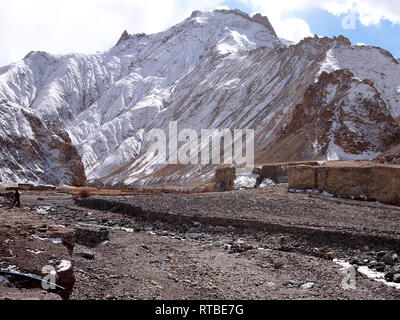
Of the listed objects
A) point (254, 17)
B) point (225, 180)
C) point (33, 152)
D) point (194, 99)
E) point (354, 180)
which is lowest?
point (225, 180)

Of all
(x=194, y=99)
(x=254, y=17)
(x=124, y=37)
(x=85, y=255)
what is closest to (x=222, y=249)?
(x=85, y=255)

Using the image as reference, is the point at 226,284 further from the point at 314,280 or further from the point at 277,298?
A: the point at 314,280

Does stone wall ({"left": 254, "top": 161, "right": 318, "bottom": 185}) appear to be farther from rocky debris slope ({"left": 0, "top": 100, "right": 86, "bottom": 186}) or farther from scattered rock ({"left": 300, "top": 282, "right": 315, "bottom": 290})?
rocky debris slope ({"left": 0, "top": 100, "right": 86, "bottom": 186})

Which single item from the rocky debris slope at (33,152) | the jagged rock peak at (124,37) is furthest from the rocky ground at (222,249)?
the jagged rock peak at (124,37)

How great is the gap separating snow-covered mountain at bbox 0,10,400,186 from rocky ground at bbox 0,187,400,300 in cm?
2225

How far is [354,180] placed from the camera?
19.6 metres

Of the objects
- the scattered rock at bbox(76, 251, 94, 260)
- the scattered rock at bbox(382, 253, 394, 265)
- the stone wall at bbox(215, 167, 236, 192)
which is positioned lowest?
the scattered rock at bbox(76, 251, 94, 260)

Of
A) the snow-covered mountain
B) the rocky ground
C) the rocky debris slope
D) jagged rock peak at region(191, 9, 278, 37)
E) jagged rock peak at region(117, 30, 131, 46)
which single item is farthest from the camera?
jagged rock peak at region(117, 30, 131, 46)

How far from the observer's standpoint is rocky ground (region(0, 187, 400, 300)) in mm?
7742

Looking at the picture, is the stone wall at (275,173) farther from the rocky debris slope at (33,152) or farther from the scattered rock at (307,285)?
the rocky debris slope at (33,152)

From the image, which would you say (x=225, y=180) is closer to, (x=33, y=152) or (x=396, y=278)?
(x=396, y=278)

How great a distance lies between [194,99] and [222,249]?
2489 inches

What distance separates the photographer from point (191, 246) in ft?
40.5

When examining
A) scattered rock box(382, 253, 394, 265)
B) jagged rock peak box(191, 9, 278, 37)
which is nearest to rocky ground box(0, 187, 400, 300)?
scattered rock box(382, 253, 394, 265)
